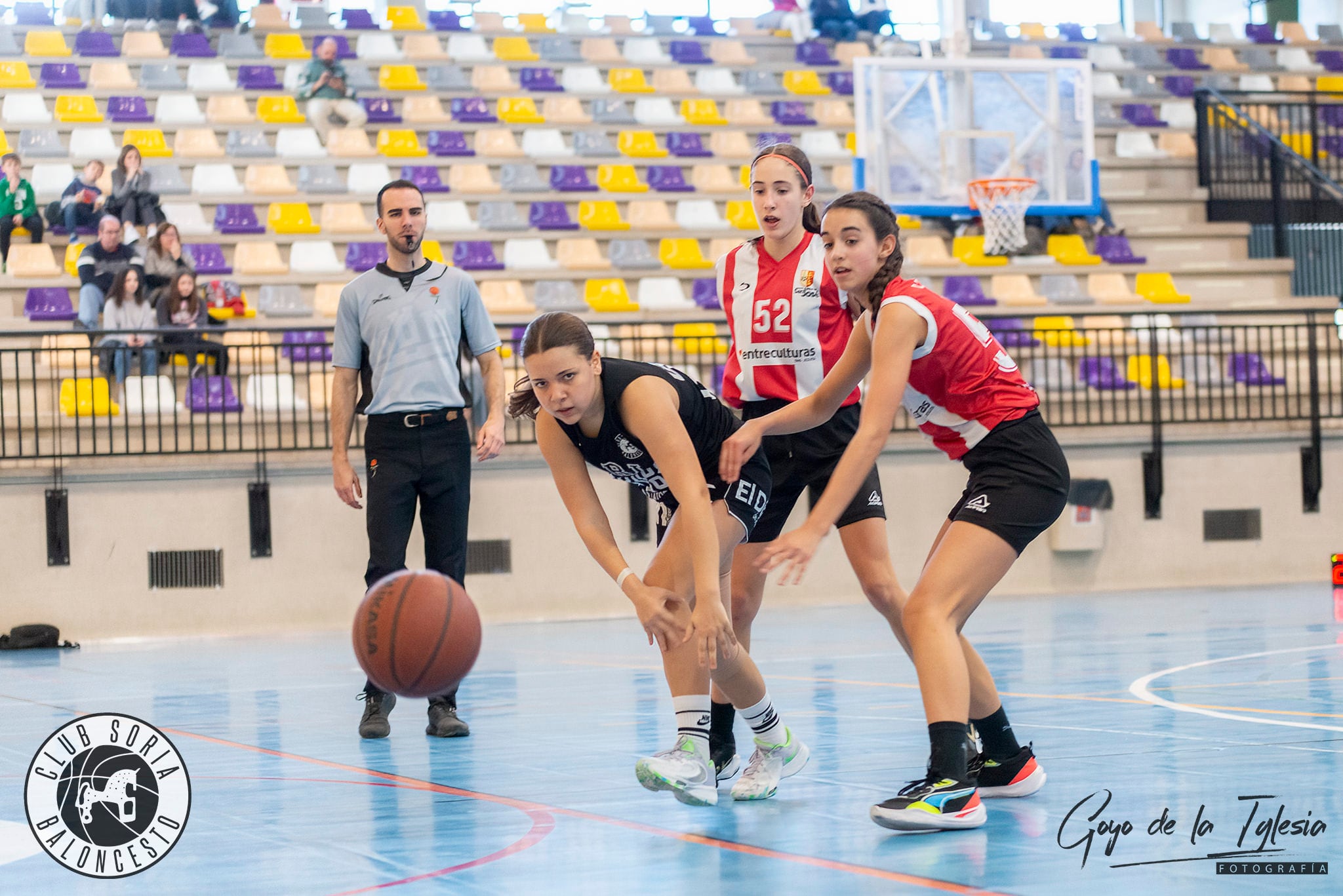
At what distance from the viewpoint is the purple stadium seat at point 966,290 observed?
51.3 feet

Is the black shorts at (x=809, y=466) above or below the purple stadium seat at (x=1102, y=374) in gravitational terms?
below

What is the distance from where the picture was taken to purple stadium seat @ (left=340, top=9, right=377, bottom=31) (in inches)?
797

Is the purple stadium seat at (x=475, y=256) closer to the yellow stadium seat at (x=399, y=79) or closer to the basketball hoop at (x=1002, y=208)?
the yellow stadium seat at (x=399, y=79)

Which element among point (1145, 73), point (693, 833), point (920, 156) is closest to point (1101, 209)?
point (920, 156)

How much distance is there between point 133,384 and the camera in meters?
11.9

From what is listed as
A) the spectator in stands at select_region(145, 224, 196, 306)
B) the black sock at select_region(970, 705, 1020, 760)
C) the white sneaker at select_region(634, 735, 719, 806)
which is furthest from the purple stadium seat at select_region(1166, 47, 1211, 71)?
the white sneaker at select_region(634, 735, 719, 806)

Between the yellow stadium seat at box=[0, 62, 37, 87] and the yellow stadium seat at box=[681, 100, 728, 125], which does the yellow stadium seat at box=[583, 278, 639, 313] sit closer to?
the yellow stadium seat at box=[681, 100, 728, 125]

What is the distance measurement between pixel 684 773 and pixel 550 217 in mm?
13152

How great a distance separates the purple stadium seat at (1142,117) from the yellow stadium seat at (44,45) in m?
12.6

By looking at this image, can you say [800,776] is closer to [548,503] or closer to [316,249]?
[548,503]

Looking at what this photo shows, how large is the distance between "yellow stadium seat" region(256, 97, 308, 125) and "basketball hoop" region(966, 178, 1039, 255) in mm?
7613

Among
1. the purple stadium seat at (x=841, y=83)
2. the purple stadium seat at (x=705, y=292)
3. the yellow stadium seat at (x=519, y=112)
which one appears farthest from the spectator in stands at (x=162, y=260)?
the purple stadium seat at (x=841, y=83)

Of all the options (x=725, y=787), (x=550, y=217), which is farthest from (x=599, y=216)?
(x=725, y=787)

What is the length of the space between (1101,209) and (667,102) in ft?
17.7
